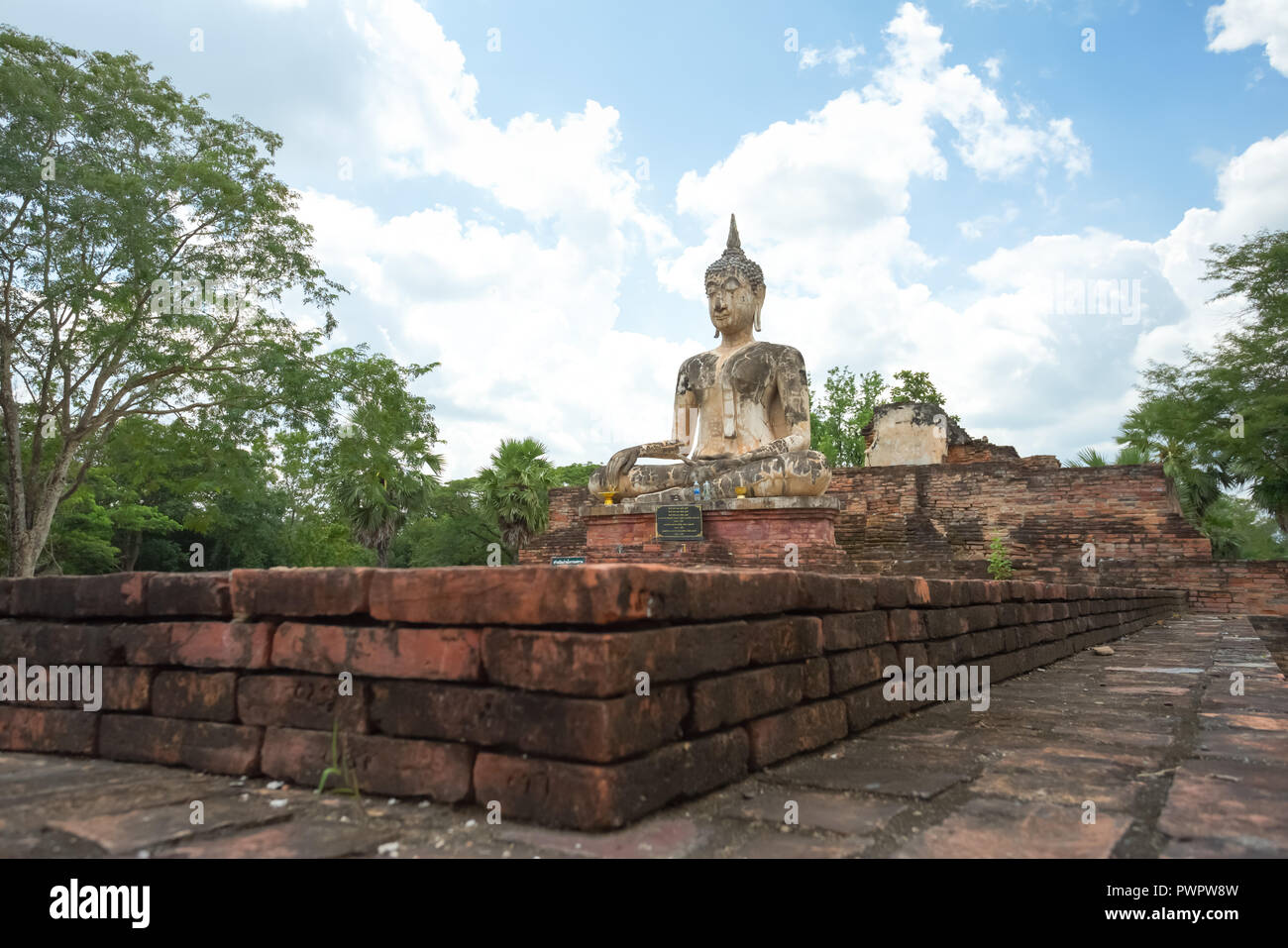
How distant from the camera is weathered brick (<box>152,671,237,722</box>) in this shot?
7.93 feet

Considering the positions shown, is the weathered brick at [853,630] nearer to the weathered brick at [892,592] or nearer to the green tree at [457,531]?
the weathered brick at [892,592]

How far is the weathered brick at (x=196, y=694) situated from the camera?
95.2 inches

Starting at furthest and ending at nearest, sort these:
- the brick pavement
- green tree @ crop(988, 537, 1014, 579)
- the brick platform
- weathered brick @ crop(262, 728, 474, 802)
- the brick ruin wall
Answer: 1. the brick ruin wall
2. green tree @ crop(988, 537, 1014, 579)
3. weathered brick @ crop(262, 728, 474, 802)
4. the brick platform
5. the brick pavement

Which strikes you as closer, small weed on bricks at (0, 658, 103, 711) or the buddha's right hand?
small weed on bricks at (0, 658, 103, 711)

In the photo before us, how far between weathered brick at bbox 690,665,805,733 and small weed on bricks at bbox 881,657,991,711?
876 mm

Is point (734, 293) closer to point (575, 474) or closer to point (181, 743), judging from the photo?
point (181, 743)

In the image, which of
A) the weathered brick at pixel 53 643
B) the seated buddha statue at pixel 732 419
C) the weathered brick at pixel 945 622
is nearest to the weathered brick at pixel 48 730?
the weathered brick at pixel 53 643

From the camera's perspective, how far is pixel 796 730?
257 cm

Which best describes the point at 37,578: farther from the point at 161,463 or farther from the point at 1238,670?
the point at 161,463

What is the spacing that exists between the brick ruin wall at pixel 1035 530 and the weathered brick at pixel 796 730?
8169 mm

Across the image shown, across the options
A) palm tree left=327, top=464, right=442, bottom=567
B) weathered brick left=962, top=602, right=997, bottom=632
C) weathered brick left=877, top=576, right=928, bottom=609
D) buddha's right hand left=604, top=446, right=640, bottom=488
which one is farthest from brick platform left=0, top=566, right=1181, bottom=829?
palm tree left=327, top=464, right=442, bottom=567

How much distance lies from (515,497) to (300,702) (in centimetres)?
2062

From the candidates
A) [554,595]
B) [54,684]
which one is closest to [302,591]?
[554,595]

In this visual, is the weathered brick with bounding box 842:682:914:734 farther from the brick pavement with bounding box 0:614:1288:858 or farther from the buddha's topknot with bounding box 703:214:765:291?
the buddha's topknot with bounding box 703:214:765:291
